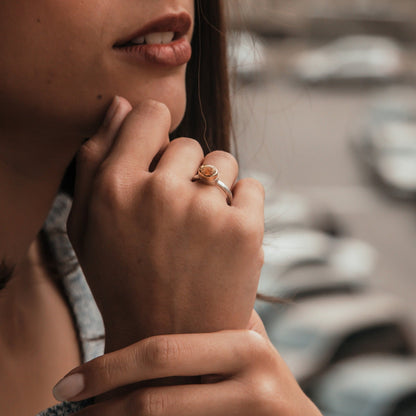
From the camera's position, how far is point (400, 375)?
283cm

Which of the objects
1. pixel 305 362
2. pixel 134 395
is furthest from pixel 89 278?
pixel 305 362

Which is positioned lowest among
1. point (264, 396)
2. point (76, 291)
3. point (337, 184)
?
point (337, 184)

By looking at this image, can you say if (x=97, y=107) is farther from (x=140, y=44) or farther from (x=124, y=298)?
(x=124, y=298)

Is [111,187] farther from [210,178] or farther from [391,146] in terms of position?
[391,146]

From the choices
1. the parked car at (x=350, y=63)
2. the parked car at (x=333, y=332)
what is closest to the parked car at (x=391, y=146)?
the parked car at (x=350, y=63)

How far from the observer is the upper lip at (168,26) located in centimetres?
82

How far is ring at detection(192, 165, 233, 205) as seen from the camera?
76 centimetres

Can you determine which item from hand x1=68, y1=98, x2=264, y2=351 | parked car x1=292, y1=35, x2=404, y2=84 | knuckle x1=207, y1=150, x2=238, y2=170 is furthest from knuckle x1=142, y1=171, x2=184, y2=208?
parked car x1=292, y1=35, x2=404, y2=84

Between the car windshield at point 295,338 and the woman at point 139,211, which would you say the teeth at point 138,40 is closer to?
the woman at point 139,211

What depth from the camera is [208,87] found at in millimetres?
1141

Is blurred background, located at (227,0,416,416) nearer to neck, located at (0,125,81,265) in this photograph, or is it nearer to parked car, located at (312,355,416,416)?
parked car, located at (312,355,416,416)

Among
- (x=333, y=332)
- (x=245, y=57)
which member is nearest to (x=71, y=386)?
(x=245, y=57)

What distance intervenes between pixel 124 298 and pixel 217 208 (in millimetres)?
165

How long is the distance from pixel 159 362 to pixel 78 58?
43cm
